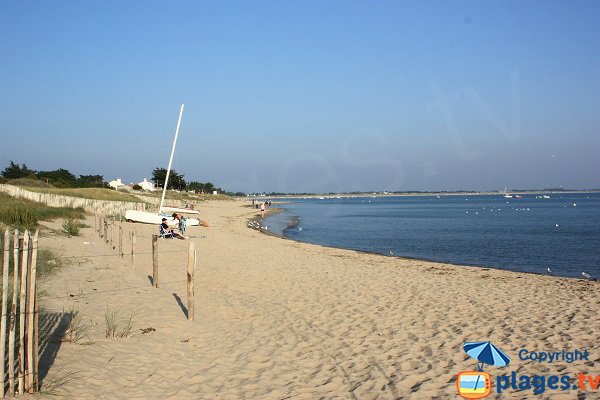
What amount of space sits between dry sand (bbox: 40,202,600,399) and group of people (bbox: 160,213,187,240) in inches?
289

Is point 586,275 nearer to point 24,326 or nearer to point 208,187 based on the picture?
point 24,326

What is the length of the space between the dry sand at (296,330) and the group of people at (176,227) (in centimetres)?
733

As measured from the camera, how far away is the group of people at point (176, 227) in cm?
2344

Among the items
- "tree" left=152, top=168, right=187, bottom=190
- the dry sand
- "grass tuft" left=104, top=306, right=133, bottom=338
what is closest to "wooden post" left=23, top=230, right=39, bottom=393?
the dry sand

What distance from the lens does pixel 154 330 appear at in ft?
27.9

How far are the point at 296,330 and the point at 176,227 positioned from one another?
19681 mm

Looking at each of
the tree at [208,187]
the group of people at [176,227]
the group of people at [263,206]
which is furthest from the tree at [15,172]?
the tree at [208,187]

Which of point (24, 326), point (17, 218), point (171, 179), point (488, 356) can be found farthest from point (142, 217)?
point (171, 179)

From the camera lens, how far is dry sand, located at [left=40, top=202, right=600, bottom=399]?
6.32 m

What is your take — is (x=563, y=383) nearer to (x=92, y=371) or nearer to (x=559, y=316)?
(x=559, y=316)

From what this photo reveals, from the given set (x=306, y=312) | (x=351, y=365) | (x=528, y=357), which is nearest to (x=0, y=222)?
(x=306, y=312)

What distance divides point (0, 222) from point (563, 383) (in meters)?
17.8

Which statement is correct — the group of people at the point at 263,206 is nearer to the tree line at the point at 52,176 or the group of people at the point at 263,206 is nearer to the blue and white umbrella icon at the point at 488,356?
the tree line at the point at 52,176

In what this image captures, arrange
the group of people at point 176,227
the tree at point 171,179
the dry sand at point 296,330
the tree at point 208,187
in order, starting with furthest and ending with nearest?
the tree at point 208,187, the tree at point 171,179, the group of people at point 176,227, the dry sand at point 296,330
